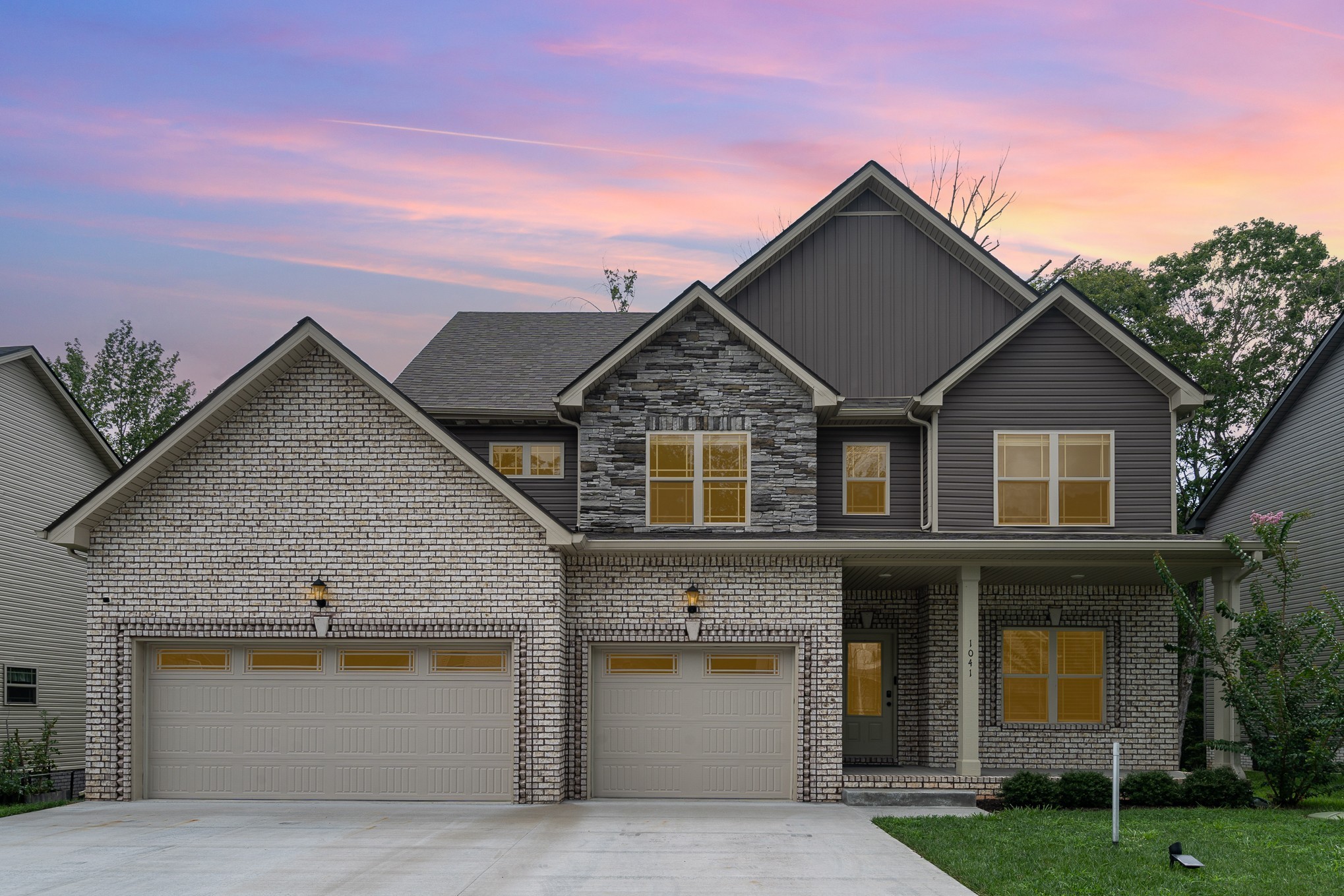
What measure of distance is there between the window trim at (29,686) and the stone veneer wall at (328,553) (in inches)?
244

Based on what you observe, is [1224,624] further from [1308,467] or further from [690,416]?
[690,416]

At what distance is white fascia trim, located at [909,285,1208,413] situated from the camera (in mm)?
17547

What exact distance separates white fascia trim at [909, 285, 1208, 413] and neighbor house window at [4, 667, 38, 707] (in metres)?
16.6

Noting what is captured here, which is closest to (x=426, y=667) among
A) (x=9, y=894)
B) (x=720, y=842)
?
(x=720, y=842)

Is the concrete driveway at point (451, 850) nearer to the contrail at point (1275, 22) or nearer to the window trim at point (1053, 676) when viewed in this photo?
the window trim at point (1053, 676)

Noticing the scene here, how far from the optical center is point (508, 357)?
21516mm

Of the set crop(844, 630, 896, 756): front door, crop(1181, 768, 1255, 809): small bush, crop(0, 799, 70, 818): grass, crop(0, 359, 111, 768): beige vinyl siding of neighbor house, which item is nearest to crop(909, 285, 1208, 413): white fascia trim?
crop(844, 630, 896, 756): front door

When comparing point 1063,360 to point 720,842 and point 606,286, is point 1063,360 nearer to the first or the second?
point 720,842

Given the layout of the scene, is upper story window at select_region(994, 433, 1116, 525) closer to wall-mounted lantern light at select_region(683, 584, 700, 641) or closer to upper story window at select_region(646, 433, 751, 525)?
upper story window at select_region(646, 433, 751, 525)

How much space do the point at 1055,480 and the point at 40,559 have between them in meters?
18.8

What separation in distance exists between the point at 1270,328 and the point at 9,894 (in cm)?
3285

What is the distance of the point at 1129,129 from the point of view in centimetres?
2123

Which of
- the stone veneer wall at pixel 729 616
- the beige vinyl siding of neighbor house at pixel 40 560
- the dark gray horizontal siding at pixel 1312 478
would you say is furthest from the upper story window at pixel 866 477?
the beige vinyl siding of neighbor house at pixel 40 560

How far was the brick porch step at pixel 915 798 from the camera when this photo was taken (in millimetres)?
16016
